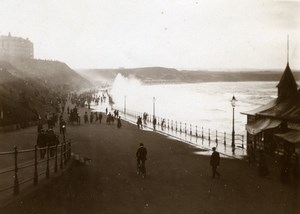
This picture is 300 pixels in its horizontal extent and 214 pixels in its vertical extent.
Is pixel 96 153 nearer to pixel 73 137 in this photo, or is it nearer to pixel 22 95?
pixel 73 137

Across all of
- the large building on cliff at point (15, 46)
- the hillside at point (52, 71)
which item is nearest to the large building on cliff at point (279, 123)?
the hillside at point (52, 71)

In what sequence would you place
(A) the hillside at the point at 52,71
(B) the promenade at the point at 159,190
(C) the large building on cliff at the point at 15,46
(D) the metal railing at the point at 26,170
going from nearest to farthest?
(D) the metal railing at the point at 26,170
(B) the promenade at the point at 159,190
(A) the hillside at the point at 52,71
(C) the large building on cliff at the point at 15,46

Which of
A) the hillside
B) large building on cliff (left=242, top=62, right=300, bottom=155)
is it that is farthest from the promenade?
the hillside

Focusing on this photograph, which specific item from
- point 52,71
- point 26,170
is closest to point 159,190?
point 26,170

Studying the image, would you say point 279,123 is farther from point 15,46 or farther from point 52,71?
point 52,71

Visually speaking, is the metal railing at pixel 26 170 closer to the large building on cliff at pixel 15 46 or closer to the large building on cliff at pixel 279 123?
the large building on cliff at pixel 279 123
